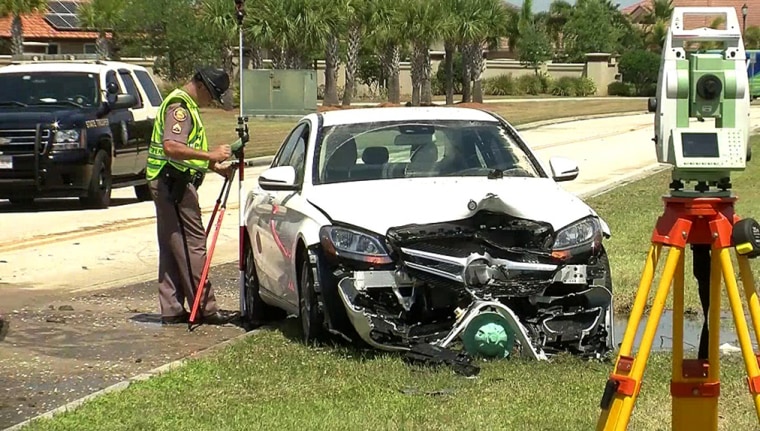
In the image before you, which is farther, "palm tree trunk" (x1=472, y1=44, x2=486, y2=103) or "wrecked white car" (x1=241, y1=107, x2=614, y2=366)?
"palm tree trunk" (x1=472, y1=44, x2=486, y2=103)

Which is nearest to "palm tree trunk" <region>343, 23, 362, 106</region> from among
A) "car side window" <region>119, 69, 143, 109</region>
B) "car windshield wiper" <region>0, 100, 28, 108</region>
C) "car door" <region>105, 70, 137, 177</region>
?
"car side window" <region>119, 69, 143, 109</region>

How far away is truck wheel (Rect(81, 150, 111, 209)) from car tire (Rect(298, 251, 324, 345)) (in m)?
10.5

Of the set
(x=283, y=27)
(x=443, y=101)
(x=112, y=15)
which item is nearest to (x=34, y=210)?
(x=283, y=27)

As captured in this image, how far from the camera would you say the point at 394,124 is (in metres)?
9.23

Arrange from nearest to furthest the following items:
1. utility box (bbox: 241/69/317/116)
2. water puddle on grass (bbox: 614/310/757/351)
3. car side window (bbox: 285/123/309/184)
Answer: water puddle on grass (bbox: 614/310/757/351) < car side window (bbox: 285/123/309/184) < utility box (bbox: 241/69/317/116)

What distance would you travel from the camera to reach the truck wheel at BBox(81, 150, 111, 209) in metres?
18.2

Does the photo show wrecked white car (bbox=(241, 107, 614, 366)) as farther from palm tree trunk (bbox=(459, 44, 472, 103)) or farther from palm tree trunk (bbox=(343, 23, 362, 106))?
palm tree trunk (bbox=(459, 44, 472, 103))

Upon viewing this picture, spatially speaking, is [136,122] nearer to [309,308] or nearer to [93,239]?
[93,239]

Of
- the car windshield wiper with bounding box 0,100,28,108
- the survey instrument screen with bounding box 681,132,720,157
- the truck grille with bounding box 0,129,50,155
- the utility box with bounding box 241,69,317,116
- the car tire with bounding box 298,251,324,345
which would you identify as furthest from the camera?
the utility box with bounding box 241,69,317,116

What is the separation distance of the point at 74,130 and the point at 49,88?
1.46m

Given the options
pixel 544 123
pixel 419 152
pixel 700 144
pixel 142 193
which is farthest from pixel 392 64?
pixel 700 144

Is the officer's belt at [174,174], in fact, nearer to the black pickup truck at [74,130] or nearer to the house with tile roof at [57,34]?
the black pickup truck at [74,130]

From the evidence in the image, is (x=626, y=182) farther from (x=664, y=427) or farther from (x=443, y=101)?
(x=443, y=101)

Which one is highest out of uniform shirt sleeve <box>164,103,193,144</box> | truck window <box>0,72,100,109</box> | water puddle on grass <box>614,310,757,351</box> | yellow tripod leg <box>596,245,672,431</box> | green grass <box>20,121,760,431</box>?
truck window <box>0,72,100,109</box>
